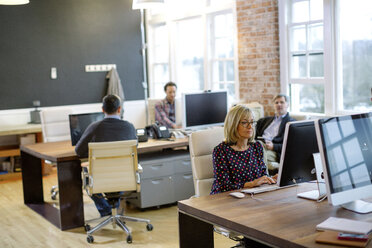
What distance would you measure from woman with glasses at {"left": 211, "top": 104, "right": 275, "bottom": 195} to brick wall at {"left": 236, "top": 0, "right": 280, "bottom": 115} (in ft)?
10.9

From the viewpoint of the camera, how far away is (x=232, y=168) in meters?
3.33

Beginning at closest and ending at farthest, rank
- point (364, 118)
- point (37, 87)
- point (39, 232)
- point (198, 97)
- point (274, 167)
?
point (364, 118) < point (39, 232) < point (274, 167) < point (198, 97) < point (37, 87)

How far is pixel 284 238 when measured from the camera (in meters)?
2.14

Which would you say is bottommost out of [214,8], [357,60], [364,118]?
Answer: [364,118]

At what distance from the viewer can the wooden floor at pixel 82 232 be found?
178 inches

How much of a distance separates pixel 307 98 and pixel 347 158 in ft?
13.1

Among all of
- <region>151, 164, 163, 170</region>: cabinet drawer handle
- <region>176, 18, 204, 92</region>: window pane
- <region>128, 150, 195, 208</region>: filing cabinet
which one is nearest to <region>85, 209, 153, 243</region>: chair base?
<region>128, 150, 195, 208</region>: filing cabinet

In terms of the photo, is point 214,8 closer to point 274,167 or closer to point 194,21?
point 194,21

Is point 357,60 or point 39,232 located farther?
point 357,60

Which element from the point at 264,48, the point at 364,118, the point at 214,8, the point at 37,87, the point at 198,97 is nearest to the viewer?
the point at 364,118

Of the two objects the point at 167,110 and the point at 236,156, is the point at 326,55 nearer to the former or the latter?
the point at 167,110

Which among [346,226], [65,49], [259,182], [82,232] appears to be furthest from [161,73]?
[346,226]

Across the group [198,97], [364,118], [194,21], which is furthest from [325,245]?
[194,21]

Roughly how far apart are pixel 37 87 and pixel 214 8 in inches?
122
